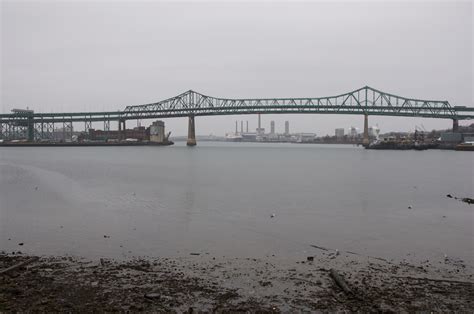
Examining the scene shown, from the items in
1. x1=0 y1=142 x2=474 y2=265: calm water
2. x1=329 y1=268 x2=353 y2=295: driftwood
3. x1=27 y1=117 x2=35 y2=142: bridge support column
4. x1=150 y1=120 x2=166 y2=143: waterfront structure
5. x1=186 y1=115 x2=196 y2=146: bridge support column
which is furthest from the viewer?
x1=150 y1=120 x2=166 y2=143: waterfront structure

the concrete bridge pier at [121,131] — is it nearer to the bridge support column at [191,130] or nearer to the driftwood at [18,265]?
the bridge support column at [191,130]

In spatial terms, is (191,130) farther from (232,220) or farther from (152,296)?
(152,296)

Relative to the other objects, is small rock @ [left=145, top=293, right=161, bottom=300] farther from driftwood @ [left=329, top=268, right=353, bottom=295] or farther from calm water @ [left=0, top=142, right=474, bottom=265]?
driftwood @ [left=329, top=268, right=353, bottom=295]

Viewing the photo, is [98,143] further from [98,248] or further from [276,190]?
[98,248]

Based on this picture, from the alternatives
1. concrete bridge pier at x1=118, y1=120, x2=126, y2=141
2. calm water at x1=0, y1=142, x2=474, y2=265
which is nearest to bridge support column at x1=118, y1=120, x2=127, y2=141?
concrete bridge pier at x1=118, y1=120, x2=126, y2=141

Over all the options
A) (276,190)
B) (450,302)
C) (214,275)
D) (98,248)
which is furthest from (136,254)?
(276,190)

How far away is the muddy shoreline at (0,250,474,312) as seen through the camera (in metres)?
5.84

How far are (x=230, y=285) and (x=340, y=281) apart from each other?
6.24 feet

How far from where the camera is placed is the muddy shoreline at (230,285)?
5840mm

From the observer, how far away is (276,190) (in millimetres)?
20172

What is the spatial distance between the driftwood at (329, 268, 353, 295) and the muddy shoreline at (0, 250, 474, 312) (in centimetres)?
6

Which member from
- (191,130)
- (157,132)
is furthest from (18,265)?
(157,132)

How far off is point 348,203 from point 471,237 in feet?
19.7

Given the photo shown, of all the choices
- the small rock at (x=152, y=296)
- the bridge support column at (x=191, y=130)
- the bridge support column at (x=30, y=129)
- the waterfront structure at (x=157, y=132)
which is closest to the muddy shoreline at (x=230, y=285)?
the small rock at (x=152, y=296)
